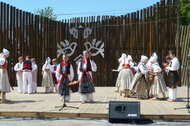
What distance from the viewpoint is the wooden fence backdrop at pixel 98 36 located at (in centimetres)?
1684

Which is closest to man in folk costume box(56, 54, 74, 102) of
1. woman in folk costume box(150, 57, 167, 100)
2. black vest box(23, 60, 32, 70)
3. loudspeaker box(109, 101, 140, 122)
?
loudspeaker box(109, 101, 140, 122)

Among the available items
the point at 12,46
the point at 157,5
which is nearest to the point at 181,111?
the point at 157,5

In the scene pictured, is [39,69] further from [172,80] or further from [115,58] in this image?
[172,80]

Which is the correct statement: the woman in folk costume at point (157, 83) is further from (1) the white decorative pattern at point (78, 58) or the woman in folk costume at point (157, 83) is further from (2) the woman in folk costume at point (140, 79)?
(1) the white decorative pattern at point (78, 58)

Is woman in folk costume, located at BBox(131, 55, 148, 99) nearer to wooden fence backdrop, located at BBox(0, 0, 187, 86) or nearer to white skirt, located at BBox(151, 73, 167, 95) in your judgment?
white skirt, located at BBox(151, 73, 167, 95)

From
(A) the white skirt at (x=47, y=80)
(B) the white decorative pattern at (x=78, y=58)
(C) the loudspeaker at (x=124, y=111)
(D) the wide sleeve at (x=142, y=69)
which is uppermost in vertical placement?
(B) the white decorative pattern at (x=78, y=58)

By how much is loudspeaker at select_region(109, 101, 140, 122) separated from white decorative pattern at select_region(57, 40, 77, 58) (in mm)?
11014

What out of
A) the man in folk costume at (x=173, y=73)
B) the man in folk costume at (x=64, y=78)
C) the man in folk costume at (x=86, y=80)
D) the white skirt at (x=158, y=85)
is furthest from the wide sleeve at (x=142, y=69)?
the man in folk costume at (x=64, y=78)

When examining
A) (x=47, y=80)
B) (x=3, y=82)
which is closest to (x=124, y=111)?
(x=3, y=82)

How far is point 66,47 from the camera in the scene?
17375mm

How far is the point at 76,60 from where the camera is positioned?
17.2m

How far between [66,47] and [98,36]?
2191 millimetres

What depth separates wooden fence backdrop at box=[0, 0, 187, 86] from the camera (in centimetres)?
1684

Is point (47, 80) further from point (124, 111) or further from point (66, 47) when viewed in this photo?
point (124, 111)
